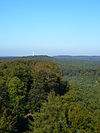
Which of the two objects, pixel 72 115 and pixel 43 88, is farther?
pixel 43 88

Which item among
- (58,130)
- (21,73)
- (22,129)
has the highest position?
(21,73)

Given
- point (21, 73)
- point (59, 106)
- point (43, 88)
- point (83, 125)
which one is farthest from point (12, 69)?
point (83, 125)

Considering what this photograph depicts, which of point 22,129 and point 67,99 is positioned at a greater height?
point 67,99

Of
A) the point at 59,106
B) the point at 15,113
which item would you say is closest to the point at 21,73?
the point at 15,113

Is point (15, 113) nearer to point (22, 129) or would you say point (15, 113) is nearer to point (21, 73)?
point (22, 129)

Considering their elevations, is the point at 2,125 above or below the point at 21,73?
below

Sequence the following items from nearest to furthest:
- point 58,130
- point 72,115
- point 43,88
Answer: point 58,130, point 72,115, point 43,88

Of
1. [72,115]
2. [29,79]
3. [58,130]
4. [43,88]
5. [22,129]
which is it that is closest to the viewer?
[58,130]

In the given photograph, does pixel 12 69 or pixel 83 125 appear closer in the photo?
pixel 83 125

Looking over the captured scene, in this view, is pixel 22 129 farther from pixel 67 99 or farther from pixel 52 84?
pixel 52 84
